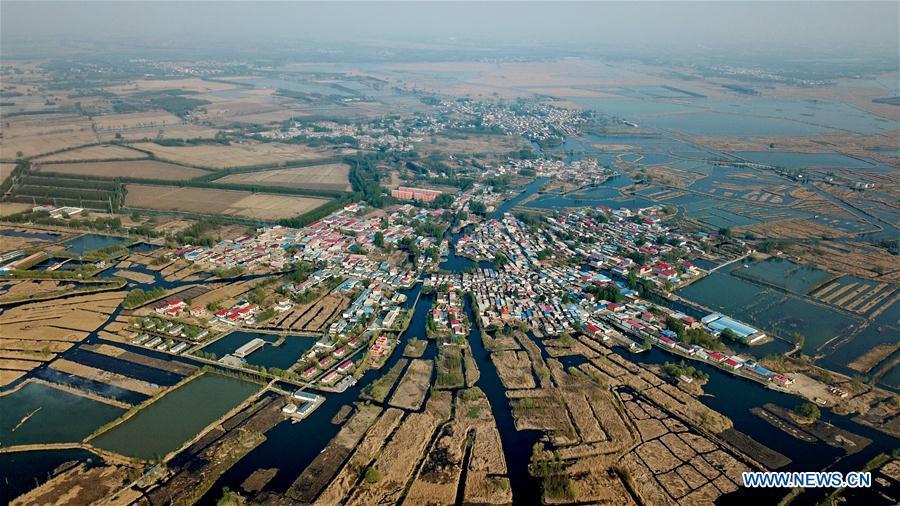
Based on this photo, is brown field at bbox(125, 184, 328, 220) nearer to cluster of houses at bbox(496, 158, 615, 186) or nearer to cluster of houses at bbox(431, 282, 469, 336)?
cluster of houses at bbox(431, 282, 469, 336)

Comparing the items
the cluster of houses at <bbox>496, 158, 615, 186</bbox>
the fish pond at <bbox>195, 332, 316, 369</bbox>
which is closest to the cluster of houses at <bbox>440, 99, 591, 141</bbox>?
the cluster of houses at <bbox>496, 158, 615, 186</bbox>

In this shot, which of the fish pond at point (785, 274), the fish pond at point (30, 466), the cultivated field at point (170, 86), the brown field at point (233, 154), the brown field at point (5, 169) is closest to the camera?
the fish pond at point (30, 466)

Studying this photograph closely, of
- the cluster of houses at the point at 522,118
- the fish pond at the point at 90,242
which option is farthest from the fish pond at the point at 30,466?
the cluster of houses at the point at 522,118

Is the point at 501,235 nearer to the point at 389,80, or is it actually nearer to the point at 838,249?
the point at 838,249

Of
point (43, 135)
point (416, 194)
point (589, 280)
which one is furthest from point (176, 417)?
point (43, 135)

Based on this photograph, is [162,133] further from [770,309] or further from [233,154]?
[770,309]

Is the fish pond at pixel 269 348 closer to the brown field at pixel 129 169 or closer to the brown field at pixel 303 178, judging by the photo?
the brown field at pixel 303 178
